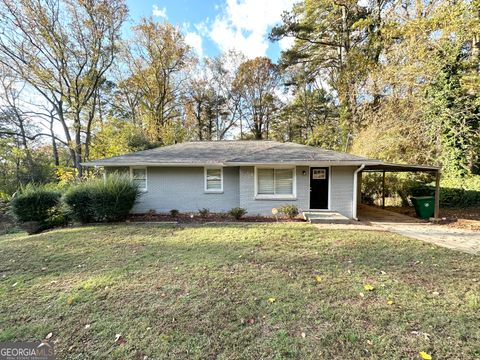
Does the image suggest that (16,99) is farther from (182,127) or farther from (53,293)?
(53,293)

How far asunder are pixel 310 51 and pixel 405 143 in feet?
36.6

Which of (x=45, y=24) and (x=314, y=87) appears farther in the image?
(x=314, y=87)

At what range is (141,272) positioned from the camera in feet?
13.6

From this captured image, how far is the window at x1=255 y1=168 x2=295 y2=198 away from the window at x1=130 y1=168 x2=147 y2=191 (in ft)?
16.8

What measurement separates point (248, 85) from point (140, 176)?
18.4 metres

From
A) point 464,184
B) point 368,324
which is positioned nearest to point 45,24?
point 368,324

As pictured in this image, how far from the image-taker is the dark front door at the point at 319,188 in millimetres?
9543

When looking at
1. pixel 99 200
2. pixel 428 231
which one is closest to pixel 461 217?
pixel 428 231

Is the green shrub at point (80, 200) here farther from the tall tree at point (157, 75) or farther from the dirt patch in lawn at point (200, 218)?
the tall tree at point (157, 75)

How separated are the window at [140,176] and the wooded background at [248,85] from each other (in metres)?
7.06

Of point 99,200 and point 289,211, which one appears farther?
point 289,211

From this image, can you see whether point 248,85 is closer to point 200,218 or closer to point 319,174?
point 319,174

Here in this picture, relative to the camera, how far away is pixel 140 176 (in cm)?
1014

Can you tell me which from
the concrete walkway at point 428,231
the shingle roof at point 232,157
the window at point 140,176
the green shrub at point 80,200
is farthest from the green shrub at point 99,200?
the concrete walkway at point 428,231
